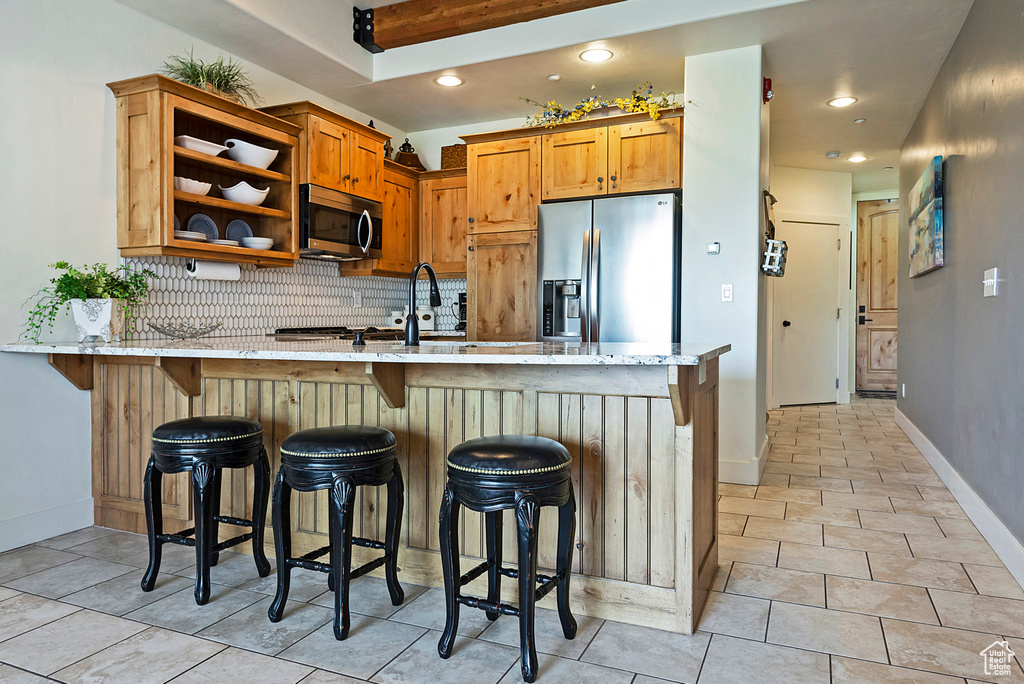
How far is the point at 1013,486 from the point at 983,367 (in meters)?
0.67

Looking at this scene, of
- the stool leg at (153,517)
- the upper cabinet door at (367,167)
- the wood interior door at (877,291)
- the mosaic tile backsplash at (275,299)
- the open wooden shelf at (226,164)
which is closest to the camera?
the stool leg at (153,517)

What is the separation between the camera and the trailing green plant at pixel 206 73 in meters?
3.51

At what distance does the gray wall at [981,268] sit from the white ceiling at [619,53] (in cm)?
32

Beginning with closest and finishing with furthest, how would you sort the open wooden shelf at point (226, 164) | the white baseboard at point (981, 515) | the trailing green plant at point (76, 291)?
1. the white baseboard at point (981, 515)
2. the trailing green plant at point (76, 291)
3. the open wooden shelf at point (226, 164)

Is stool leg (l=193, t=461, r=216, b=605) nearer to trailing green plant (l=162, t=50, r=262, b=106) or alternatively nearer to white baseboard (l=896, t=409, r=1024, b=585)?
trailing green plant (l=162, t=50, r=262, b=106)

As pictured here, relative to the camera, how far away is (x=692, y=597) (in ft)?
6.75

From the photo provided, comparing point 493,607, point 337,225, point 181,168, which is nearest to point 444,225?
point 337,225

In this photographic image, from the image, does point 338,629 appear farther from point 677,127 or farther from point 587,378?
point 677,127

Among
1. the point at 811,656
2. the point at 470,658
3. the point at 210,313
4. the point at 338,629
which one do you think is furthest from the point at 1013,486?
the point at 210,313

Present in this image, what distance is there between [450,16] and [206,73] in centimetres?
147

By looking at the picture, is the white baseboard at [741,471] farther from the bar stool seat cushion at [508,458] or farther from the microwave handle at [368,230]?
the microwave handle at [368,230]

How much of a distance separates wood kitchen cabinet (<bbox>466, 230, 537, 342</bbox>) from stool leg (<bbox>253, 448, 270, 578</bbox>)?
93.8 inches

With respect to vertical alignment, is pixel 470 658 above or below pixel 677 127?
below

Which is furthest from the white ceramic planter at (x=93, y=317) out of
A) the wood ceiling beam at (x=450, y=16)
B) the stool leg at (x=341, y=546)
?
the wood ceiling beam at (x=450, y=16)
